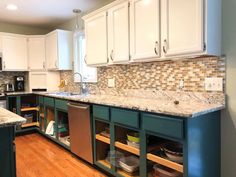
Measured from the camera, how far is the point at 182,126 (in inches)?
59.4

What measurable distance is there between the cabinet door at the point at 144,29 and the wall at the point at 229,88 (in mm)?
611

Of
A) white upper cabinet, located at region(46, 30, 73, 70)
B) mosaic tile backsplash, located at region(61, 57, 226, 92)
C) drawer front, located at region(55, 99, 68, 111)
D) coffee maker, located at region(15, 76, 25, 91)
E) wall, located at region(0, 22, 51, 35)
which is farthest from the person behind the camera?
coffee maker, located at region(15, 76, 25, 91)

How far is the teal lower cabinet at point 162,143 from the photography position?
1.54m

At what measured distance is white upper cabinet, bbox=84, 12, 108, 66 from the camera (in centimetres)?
273

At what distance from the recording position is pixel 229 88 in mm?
1819

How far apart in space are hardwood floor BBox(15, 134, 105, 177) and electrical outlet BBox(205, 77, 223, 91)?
1546 millimetres

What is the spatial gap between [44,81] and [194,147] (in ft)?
12.3

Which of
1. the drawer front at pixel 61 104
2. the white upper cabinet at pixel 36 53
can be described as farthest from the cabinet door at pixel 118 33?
the white upper cabinet at pixel 36 53

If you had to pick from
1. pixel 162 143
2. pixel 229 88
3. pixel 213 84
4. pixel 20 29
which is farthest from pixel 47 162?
pixel 20 29

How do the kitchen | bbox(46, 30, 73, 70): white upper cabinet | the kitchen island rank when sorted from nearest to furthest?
the kitchen island, the kitchen, bbox(46, 30, 73, 70): white upper cabinet

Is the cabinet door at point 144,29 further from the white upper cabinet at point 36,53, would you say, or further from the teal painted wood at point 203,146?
the white upper cabinet at point 36,53

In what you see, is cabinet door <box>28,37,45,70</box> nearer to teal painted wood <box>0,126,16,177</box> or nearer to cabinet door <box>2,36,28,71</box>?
cabinet door <box>2,36,28,71</box>

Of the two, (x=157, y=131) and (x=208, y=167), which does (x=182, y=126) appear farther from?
(x=208, y=167)

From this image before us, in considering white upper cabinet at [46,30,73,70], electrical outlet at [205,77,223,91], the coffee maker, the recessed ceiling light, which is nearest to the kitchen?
electrical outlet at [205,77,223,91]
